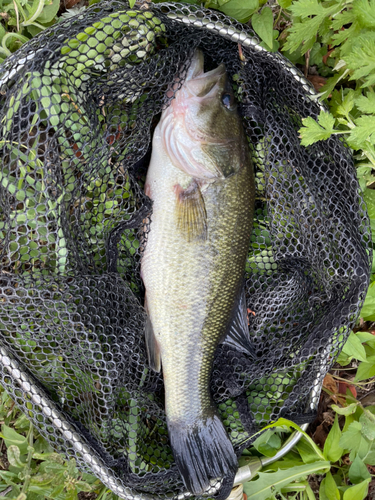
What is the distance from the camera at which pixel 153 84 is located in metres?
1.95

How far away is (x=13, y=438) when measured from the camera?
2293mm

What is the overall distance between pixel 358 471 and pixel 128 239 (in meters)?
2.10

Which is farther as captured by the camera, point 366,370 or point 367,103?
point 366,370

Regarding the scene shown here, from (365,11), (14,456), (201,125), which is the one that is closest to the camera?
(365,11)

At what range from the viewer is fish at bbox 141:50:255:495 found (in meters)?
2.04

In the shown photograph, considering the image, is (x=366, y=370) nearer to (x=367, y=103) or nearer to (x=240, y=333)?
(x=240, y=333)

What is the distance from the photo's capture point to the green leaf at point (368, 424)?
2455 millimetres

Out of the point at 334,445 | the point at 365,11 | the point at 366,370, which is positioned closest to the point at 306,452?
the point at 334,445

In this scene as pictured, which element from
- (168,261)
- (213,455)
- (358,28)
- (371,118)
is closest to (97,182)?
(168,261)

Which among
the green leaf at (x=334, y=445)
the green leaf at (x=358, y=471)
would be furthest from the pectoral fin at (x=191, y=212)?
the green leaf at (x=358, y=471)

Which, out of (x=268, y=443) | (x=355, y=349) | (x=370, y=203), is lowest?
(x=268, y=443)

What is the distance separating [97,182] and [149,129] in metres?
0.40

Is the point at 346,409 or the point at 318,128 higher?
the point at 318,128

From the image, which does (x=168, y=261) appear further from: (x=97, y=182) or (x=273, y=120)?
(x=273, y=120)
